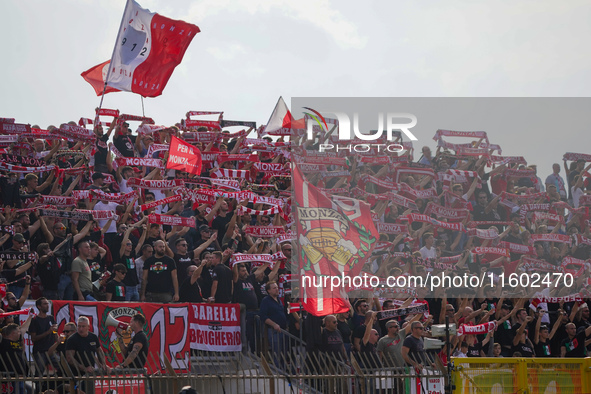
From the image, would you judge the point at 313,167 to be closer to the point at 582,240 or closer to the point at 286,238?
the point at 286,238

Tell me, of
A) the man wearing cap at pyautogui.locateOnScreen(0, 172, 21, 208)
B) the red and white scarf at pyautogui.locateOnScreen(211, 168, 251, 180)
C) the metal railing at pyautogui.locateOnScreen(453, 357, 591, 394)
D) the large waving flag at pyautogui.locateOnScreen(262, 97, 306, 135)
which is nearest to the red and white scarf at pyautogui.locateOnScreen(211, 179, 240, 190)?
the red and white scarf at pyautogui.locateOnScreen(211, 168, 251, 180)

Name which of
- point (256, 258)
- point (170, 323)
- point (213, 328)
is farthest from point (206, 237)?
point (170, 323)

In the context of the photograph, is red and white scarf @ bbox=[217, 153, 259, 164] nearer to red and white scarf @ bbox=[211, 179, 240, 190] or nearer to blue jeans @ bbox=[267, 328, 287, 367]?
red and white scarf @ bbox=[211, 179, 240, 190]

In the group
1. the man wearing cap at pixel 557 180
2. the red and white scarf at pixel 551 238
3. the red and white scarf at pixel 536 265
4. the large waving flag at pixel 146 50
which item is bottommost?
the red and white scarf at pixel 536 265

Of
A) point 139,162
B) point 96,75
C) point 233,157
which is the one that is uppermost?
point 96,75

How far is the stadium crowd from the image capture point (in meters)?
14.3

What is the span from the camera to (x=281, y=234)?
56.5 ft

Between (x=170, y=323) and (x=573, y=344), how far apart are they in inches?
304

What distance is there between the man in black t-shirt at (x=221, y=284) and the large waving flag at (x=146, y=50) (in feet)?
28.3

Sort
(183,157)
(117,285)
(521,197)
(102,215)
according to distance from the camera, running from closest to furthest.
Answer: (117,285), (102,215), (183,157), (521,197)

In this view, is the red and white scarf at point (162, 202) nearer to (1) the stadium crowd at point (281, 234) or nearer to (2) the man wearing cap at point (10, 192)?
(1) the stadium crowd at point (281, 234)

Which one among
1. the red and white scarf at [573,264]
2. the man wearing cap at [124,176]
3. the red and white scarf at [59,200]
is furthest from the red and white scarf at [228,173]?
the red and white scarf at [573,264]

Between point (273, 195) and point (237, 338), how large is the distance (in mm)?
5918

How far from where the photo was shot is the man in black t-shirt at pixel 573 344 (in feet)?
55.2
